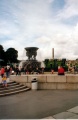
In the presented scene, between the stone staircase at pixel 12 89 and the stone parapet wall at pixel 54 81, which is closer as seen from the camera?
the stone staircase at pixel 12 89

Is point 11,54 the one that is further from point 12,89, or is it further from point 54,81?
point 12,89

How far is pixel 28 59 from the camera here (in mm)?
47656

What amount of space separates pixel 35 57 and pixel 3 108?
37416 mm

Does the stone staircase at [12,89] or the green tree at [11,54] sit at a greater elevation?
the green tree at [11,54]

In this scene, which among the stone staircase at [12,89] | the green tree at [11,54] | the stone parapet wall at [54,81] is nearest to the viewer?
the stone staircase at [12,89]

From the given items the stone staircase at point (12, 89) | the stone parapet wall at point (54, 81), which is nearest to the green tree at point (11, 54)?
the stone parapet wall at point (54, 81)

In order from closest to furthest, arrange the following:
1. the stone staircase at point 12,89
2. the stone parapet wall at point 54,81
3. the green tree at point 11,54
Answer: the stone staircase at point 12,89 < the stone parapet wall at point 54,81 < the green tree at point 11,54

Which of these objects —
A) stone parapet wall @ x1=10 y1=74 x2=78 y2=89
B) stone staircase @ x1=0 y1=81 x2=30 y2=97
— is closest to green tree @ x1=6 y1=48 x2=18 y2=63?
stone parapet wall @ x1=10 y1=74 x2=78 y2=89

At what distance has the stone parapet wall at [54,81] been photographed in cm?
1897

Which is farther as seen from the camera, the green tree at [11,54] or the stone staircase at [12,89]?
the green tree at [11,54]

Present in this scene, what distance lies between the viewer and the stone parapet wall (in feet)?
62.2

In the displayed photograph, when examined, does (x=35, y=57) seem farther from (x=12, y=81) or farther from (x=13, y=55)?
(x=13, y=55)

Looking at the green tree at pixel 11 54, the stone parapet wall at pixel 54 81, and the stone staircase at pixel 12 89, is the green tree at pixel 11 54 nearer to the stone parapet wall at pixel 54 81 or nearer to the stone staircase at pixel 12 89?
the stone parapet wall at pixel 54 81

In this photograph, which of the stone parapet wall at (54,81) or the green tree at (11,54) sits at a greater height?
the green tree at (11,54)
